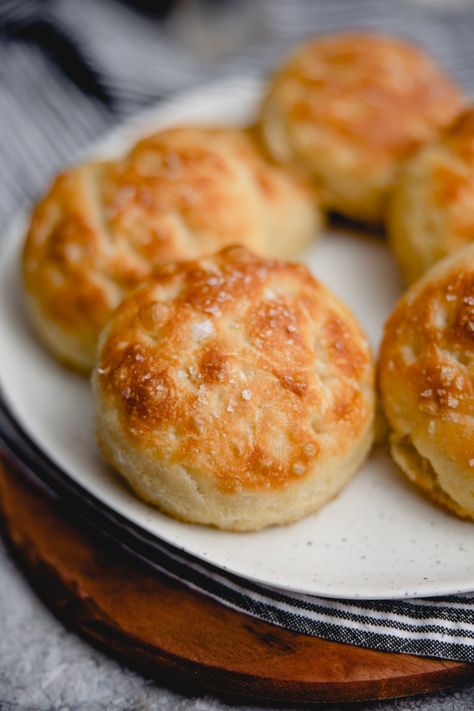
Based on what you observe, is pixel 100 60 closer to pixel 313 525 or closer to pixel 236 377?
pixel 236 377

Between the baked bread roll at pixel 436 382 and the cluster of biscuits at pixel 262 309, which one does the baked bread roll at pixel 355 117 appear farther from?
the baked bread roll at pixel 436 382

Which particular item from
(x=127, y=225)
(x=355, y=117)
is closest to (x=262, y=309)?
(x=127, y=225)

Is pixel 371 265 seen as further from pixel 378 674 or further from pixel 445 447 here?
pixel 378 674

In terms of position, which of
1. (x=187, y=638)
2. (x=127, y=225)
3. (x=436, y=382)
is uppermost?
(x=127, y=225)

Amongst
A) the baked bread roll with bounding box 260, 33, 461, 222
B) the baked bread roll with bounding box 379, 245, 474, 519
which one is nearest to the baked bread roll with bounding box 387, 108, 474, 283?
the baked bread roll with bounding box 260, 33, 461, 222

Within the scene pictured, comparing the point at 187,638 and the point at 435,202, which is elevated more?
the point at 435,202

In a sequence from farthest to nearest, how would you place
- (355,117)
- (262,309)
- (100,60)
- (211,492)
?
(100,60)
(355,117)
(262,309)
(211,492)

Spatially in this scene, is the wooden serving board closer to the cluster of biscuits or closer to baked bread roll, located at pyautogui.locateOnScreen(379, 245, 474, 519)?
the cluster of biscuits
